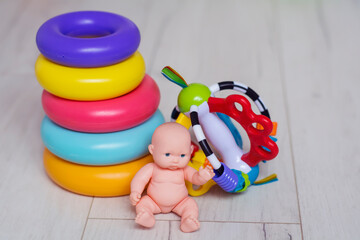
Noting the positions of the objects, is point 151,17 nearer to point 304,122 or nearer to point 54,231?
point 304,122

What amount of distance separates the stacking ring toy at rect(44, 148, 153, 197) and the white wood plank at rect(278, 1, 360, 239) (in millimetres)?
518

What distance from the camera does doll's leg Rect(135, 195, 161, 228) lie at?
54.6 inches

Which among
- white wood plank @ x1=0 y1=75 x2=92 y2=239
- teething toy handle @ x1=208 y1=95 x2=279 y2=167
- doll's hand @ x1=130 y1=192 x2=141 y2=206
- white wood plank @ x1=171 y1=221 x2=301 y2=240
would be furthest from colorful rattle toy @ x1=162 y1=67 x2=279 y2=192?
white wood plank @ x1=0 y1=75 x2=92 y2=239

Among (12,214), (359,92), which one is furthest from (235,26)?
(12,214)

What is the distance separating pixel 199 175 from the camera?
141cm

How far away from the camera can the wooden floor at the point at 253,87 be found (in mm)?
1456

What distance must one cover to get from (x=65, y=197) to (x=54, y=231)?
149 mm

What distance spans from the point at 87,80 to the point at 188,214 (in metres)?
0.46

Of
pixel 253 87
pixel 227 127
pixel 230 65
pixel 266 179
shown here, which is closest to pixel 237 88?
pixel 227 127

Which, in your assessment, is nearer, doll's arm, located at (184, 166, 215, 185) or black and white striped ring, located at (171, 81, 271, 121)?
doll's arm, located at (184, 166, 215, 185)

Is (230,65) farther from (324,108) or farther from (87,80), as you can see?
(87,80)

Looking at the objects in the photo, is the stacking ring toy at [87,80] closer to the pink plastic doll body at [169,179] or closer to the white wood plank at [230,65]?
the pink plastic doll body at [169,179]

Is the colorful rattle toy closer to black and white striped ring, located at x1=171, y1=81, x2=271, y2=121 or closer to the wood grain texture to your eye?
black and white striped ring, located at x1=171, y1=81, x2=271, y2=121

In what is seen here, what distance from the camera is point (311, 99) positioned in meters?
2.05
